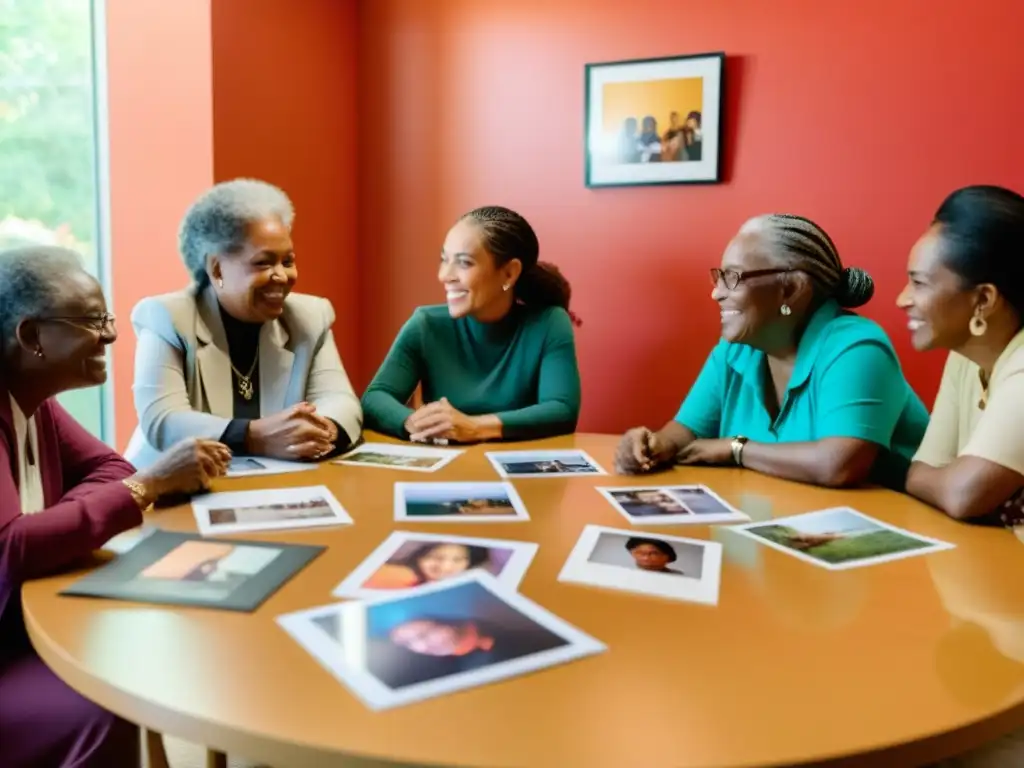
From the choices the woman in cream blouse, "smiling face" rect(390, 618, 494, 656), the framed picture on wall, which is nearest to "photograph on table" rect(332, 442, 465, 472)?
"smiling face" rect(390, 618, 494, 656)

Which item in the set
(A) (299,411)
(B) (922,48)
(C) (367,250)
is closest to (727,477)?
(A) (299,411)

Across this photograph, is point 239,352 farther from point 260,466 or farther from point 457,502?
point 457,502

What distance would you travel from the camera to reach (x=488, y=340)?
2.33m

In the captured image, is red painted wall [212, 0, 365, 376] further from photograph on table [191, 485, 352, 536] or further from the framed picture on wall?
photograph on table [191, 485, 352, 536]

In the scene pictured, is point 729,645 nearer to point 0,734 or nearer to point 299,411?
point 0,734

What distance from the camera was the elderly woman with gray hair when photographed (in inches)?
71.1

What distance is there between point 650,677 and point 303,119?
2437mm

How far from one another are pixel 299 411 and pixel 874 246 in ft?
5.60

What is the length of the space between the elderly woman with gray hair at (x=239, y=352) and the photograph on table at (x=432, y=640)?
851 millimetres

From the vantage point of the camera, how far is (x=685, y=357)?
8.98 feet

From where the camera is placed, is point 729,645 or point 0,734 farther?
point 0,734

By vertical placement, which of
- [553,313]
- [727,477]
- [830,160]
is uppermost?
[830,160]

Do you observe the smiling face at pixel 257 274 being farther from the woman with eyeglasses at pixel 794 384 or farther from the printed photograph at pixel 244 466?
the woman with eyeglasses at pixel 794 384

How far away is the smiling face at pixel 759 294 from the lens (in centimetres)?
184
